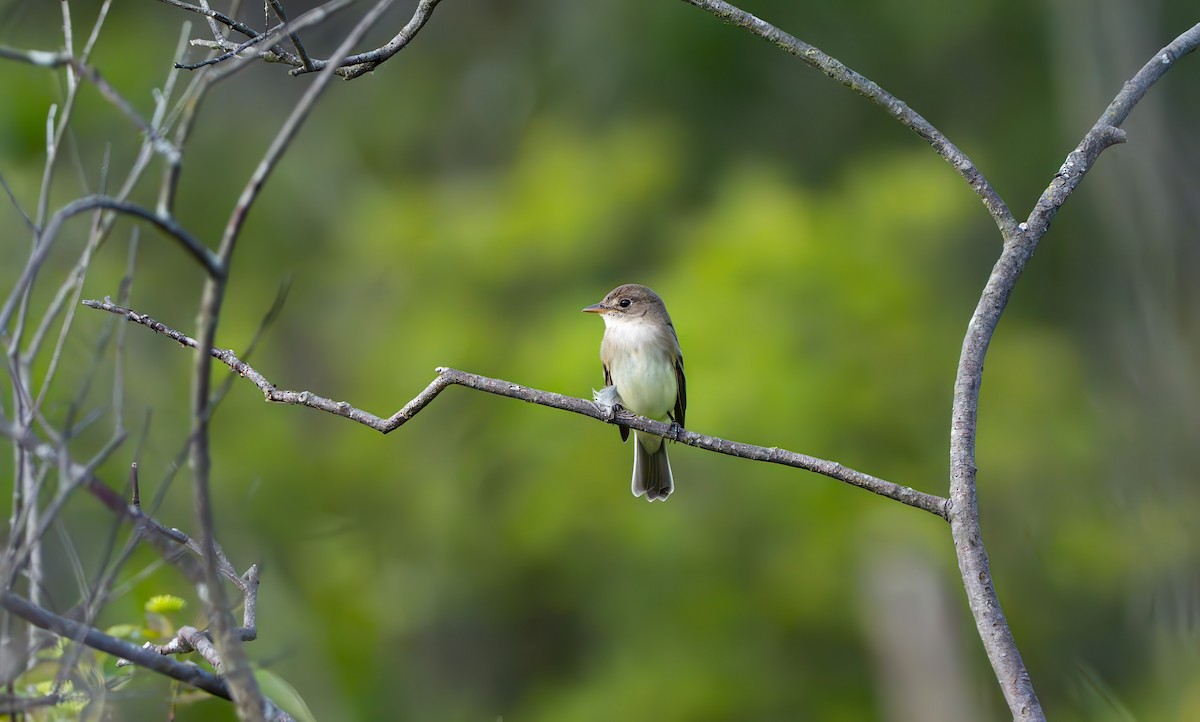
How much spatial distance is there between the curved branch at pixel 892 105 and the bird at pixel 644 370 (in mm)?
3297

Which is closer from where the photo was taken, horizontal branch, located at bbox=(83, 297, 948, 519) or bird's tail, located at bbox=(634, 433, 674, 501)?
horizontal branch, located at bbox=(83, 297, 948, 519)

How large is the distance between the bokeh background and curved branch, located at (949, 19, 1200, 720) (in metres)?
5.21

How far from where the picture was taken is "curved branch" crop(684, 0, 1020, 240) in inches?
99.0

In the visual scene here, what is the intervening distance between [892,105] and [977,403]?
25.8 inches

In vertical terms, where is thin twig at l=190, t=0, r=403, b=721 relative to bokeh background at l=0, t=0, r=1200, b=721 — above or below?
below

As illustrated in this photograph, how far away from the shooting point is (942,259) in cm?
1091

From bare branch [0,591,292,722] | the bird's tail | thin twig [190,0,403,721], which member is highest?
the bird's tail

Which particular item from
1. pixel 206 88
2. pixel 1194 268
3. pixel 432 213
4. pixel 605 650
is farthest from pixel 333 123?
pixel 206 88

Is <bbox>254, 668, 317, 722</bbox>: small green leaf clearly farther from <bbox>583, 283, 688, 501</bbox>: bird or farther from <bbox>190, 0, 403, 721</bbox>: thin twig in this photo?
<bbox>583, 283, 688, 501</bbox>: bird

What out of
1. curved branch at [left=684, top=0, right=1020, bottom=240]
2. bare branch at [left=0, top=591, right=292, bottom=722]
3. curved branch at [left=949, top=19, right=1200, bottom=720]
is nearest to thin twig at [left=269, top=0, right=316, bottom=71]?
curved branch at [left=684, top=0, right=1020, bottom=240]

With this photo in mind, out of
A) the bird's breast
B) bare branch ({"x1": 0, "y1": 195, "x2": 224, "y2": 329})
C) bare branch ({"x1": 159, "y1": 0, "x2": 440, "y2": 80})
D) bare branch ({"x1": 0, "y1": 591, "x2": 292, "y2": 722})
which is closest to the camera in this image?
bare branch ({"x1": 0, "y1": 195, "x2": 224, "y2": 329})

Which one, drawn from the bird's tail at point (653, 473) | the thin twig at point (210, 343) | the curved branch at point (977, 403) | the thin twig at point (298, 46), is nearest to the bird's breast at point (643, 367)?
the bird's tail at point (653, 473)

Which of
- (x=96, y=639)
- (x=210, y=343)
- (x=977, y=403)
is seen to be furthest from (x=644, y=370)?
(x=210, y=343)

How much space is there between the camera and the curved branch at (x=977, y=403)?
2076 millimetres
